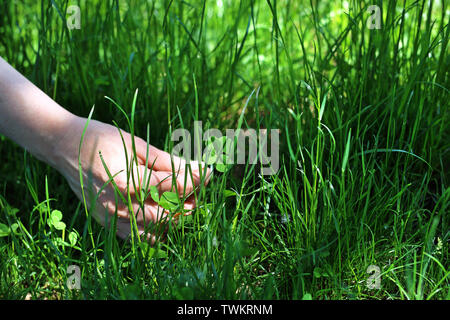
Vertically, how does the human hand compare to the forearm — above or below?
below

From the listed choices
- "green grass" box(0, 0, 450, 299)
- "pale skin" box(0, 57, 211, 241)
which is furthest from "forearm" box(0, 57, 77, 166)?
"green grass" box(0, 0, 450, 299)

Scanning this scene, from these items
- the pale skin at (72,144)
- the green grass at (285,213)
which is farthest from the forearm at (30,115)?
the green grass at (285,213)

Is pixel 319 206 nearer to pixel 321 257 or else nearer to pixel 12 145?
pixel 321 257

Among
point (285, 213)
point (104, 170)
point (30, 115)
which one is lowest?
point (285, 213)

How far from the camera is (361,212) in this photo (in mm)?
1311

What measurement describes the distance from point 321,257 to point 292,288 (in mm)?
107

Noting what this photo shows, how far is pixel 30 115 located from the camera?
133 cm

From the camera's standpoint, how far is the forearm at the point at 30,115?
133 centimetres

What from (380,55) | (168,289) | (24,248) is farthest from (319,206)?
(24,248)

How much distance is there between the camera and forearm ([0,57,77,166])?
1325mm

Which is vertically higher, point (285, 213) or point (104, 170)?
point (104, 170)

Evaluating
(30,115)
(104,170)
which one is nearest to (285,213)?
(104,170)

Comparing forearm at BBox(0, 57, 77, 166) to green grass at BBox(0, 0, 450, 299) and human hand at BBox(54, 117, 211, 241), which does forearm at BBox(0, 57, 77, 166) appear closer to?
human hand at BBox(54, 117, 211, 241)

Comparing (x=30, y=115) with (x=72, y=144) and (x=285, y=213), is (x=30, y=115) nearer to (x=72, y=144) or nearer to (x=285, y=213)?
(x=72, y=144)
